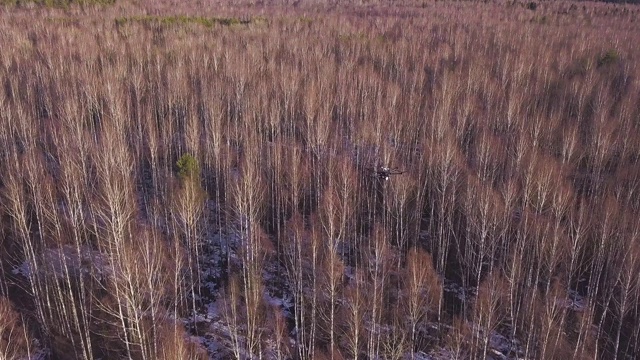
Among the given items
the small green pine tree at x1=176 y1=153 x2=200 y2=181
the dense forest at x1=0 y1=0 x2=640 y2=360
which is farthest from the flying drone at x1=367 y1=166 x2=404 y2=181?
the small green pine tree at x1=176 y1=153 x2=200 y2=181

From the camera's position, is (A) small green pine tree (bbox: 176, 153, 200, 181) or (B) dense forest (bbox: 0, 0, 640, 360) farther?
(A) small green pine tree (bbox: 176, 153, 200, 181)

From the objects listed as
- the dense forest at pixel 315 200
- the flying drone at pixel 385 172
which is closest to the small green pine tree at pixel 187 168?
the dense forest at pixel 315 200

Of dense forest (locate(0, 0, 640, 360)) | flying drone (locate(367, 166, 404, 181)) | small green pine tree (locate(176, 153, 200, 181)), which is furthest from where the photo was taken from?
small green pine tree (locate(176, 153, 200, 181))

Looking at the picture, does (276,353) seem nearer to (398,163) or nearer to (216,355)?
(216,355)

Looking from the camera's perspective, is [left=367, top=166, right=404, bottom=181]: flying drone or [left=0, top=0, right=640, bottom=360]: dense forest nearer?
[left=0, top=0, right=640, bottom=360]: dense forest

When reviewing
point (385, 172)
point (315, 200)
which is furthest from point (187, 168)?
point (385, 172)

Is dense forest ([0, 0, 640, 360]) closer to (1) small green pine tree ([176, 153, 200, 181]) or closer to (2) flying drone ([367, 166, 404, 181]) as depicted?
(1) small green pine tree ([176, 153, 200, 181])

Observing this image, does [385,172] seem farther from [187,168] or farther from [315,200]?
[187,168]

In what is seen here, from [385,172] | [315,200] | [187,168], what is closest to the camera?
[385,172]

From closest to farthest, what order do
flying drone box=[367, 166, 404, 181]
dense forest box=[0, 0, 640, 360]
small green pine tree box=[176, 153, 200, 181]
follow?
dense forest box=[0, 0, 640, 360] < flying drone box=[367, 166, 404, 181] < small green pine tree box=[176, 153, 200, 181]
